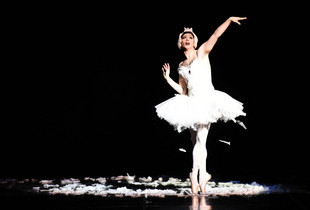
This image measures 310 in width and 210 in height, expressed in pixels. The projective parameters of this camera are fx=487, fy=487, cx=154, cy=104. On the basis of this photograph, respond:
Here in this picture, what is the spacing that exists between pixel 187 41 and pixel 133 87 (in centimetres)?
189

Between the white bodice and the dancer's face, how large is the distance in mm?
169

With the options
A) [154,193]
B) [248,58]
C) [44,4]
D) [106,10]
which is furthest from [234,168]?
[44,4]

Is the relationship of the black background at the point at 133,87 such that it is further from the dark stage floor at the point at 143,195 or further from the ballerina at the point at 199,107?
the ballerina at the point at 199,107

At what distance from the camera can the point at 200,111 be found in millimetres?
3379

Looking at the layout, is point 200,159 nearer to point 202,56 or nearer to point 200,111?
point 200,111

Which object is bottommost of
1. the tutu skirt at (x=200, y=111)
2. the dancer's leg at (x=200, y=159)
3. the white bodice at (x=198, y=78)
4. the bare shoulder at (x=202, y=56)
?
the dancer's leg at (x=200, y=159)

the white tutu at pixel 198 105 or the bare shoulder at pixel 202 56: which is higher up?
the bare shoulder at pixel 202 56

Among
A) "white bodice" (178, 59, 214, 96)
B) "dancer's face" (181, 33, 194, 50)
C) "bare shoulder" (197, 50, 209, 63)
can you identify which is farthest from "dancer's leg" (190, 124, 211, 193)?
"dancer's face" (181, 33, 194, 50)

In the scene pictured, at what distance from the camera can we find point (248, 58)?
500 cm

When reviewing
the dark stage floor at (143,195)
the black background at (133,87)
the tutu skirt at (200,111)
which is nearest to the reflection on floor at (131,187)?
the dark stage floor at (143,195)

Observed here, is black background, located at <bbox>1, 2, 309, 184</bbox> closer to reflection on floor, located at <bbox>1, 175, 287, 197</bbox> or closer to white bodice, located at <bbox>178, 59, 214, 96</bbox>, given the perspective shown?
reflection on floor, located at <bbox>1, 175, 287, 197</bbox>

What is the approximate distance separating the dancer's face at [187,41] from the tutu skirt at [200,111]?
1.27ft

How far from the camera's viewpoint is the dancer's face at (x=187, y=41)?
11.9 feet

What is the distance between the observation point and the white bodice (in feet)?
11.4
